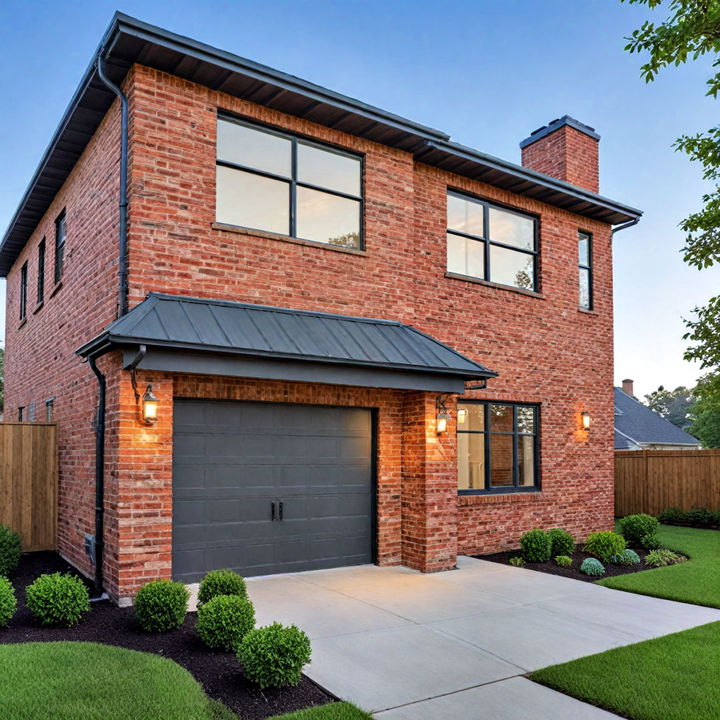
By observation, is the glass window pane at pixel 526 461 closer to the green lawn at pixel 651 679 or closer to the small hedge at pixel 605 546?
the small hedge at pixel 605 546

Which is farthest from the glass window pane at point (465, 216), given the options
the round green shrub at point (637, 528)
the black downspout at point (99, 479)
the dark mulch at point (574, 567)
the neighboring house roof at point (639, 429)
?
the neighboring house roof at point (639, 429)

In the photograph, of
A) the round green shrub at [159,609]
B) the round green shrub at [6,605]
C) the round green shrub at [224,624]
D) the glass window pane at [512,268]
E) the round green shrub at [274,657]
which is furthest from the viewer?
the glass window pane at [512,268]

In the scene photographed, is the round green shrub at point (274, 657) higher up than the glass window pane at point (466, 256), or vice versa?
the glass window pane at point (466, 256)

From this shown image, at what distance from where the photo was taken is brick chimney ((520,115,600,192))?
13562 millimetres

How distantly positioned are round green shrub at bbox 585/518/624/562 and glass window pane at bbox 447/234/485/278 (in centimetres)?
485

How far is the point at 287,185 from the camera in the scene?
29.6ft

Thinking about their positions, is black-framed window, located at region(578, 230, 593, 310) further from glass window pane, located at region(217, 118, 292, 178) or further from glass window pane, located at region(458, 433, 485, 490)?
glass window pane, located at region(217, 118, 292, 178)

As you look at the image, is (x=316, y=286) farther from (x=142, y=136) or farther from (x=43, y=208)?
(x=43, y=208)

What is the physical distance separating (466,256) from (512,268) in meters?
1.20

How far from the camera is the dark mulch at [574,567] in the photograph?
9304 millimetres

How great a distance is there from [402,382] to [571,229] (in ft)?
20.6

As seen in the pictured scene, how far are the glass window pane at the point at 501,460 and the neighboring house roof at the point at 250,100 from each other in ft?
15.1

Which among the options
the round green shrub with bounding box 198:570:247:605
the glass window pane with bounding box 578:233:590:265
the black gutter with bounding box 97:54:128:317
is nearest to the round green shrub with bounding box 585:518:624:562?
the glass window pane with bounding box 578:233:590:265

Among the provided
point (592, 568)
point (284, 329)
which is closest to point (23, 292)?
point (284, 329)
